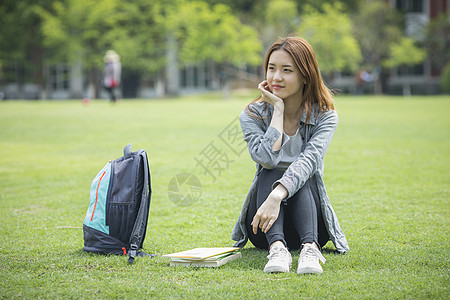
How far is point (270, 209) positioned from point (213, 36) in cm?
3126

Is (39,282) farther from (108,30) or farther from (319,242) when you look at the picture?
(108,30)

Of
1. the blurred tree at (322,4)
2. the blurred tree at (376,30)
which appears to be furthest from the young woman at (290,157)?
the blurred tree at (322,4)

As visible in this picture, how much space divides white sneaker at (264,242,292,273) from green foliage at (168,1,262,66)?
30876 mm

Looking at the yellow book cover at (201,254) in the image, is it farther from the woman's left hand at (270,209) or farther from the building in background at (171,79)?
the building in background at (171,79)

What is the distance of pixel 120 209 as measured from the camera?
11.3ft

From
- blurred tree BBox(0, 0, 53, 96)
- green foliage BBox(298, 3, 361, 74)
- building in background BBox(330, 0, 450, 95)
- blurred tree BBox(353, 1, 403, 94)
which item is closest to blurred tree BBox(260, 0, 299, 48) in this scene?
green foliage BBox(298, 3, 361, 74)

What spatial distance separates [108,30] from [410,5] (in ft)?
72.0

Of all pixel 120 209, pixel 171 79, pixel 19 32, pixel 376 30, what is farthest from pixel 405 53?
pixel 120 209

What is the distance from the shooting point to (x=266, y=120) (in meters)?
3.55

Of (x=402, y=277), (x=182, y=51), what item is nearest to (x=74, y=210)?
(x=402, y=277)

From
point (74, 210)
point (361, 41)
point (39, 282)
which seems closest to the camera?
point (39, 282)

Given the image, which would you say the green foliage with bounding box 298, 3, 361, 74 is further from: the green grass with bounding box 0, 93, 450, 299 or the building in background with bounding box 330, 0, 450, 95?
the green grass with bounding box 0, 93, 450, 299

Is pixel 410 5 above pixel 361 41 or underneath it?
above

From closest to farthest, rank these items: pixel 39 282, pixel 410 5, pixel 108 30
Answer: pixel 39 282 → pixel 108 30 → pixel 410 5
